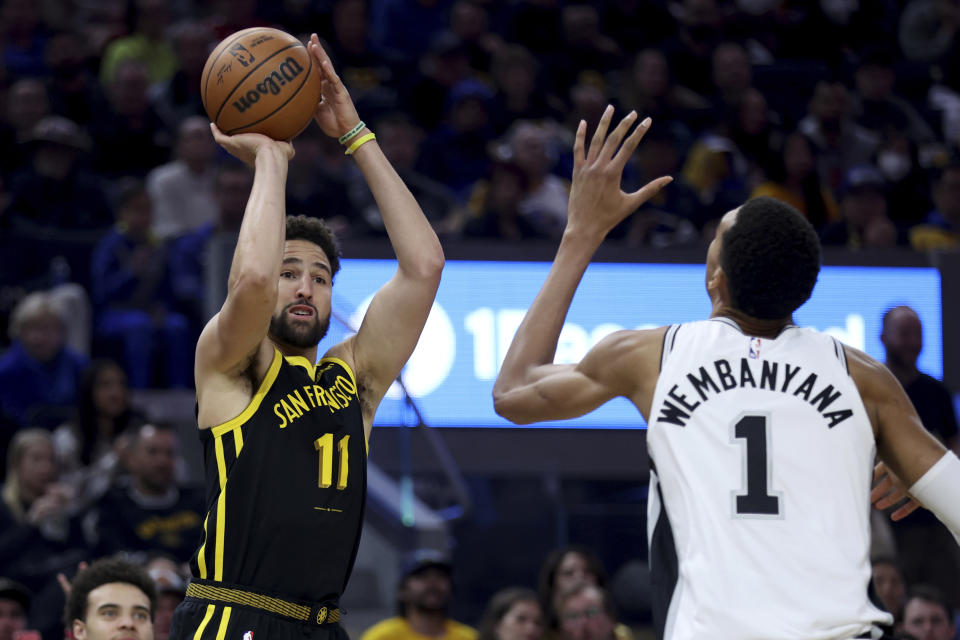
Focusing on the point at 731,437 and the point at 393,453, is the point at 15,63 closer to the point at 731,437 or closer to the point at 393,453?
the point at 393,453

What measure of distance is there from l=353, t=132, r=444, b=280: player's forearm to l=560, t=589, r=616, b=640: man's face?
3.88 metres

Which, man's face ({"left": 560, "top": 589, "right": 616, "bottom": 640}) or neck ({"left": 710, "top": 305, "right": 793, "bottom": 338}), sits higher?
neck ({"left": 710, "top": 305, "right": 793, "bottom": 338})

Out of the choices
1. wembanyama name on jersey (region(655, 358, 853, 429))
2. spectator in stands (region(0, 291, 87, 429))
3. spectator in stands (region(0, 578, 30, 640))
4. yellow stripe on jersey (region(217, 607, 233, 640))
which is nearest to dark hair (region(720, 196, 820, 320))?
wembanyama name on jersey (region(655, 358, 853, 429))

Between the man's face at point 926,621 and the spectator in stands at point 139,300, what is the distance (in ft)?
18.7

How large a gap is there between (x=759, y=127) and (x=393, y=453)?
5.92 meters

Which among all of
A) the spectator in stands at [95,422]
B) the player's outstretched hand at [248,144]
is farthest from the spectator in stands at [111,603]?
the spectator in stands at [95,422]

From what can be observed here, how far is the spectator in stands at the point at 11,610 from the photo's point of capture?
787cm

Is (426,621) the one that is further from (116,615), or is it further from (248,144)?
(248,144)

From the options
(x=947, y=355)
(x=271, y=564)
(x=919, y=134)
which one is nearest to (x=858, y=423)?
(x=271, y=564)

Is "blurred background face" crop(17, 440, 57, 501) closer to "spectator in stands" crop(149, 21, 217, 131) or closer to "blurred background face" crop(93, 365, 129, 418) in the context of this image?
"blurred background face" crop(93, 365, 129, 418)

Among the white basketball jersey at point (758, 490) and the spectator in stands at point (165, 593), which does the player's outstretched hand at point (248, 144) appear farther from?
the spectator in stands at point (165, 593)

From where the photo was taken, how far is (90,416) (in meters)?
10.0

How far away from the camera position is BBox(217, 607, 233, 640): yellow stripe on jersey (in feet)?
14.1

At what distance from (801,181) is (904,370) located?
3127 mm
